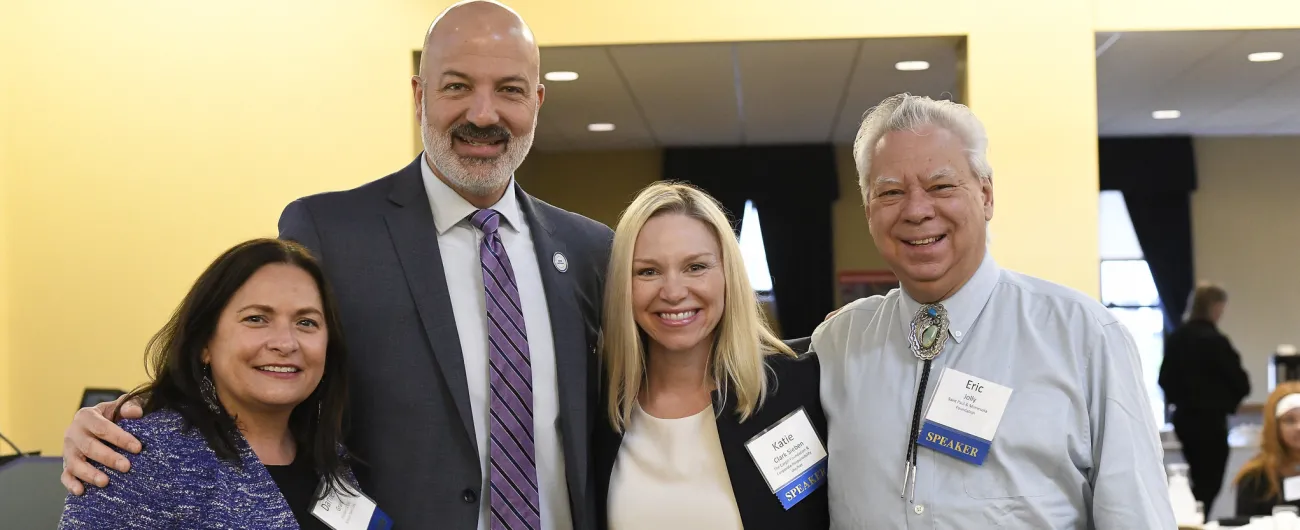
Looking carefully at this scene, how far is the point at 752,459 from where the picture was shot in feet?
6.83

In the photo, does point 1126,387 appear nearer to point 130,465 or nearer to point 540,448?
point 540,448

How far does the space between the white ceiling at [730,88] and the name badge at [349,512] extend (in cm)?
351

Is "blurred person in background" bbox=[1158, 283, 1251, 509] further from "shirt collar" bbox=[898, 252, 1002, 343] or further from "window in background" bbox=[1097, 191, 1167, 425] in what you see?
"shirt collar" bbox=[898, 252, 1002, 343]

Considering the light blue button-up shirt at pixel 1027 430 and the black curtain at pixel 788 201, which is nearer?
the light blue button-up shirt at pixel 1027 430

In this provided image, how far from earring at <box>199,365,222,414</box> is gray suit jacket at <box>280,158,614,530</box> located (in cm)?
26

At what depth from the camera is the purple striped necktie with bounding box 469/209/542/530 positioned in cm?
202

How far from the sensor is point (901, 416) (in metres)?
1.87

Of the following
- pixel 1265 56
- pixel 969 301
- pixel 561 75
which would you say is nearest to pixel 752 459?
pixel 969 301

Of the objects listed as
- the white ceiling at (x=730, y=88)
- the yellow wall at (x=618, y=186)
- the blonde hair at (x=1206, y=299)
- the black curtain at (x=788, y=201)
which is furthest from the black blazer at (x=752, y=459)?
the yellow wall at (x=618, y=186)

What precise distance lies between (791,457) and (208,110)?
3.92 meters

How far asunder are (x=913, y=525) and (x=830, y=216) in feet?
29.8

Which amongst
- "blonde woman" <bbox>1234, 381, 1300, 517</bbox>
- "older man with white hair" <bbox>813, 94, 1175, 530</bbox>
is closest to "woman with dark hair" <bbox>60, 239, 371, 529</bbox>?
"older man with white hair" <bbox>813, 94, 1175, 530</bbox>

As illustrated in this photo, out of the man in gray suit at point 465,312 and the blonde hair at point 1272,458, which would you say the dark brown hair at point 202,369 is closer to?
the man in gray suit at point 465,312

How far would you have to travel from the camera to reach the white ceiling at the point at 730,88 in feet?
17.7
